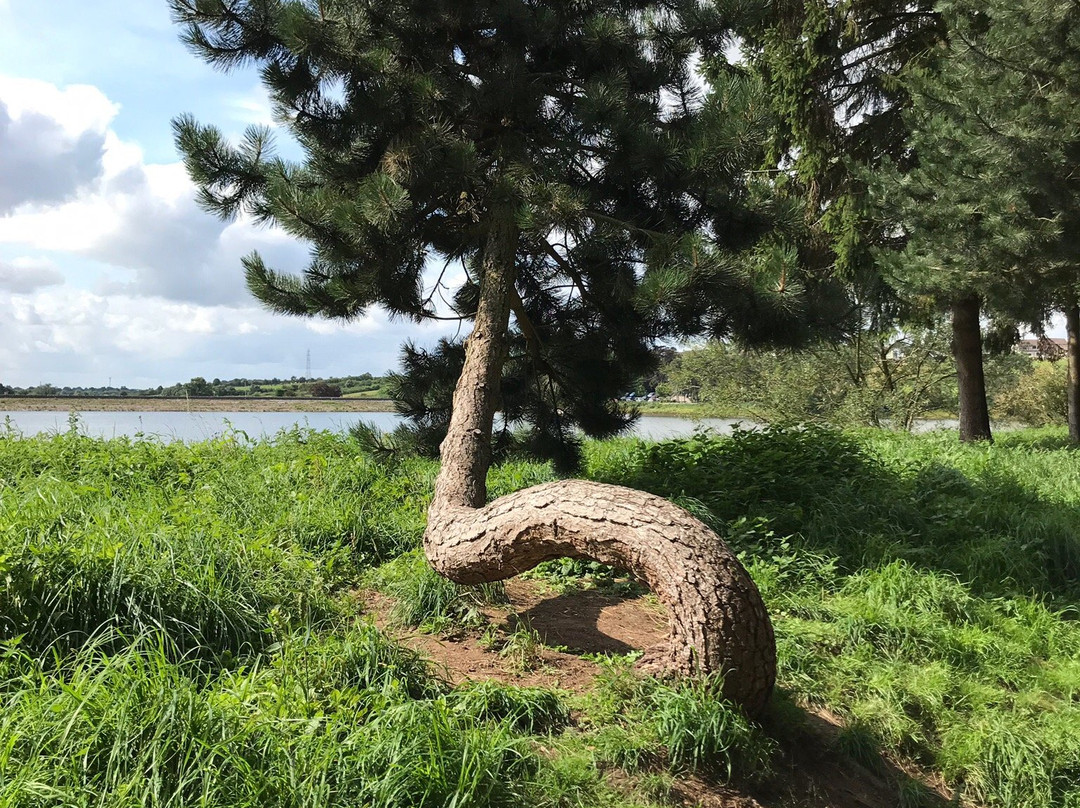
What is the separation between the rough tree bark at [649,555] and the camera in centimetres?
312

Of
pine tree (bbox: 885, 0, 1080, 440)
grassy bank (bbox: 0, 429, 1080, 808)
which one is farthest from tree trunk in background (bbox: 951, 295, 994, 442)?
grassy bank (bbox: 0, 429, 1080, 808)

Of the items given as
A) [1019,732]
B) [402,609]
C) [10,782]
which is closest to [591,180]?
[402,609]

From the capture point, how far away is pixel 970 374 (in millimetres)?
11398

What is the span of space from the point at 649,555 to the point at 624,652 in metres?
0.78

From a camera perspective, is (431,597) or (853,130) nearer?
(431,597)

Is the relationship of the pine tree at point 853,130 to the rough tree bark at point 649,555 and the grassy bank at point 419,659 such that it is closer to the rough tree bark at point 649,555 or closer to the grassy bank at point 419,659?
the grassy bank at point 419,659

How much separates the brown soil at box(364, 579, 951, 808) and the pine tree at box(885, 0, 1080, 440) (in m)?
6.91

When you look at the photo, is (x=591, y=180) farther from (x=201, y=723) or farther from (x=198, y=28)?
(x=201, y=723)

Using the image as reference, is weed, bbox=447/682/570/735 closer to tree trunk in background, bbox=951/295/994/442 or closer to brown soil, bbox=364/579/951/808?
brown soil, bbox=364/579/951/808

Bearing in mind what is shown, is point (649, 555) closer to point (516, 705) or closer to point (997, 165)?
point (516, 705)

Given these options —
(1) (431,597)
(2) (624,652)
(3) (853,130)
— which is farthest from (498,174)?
(3) (853,130)

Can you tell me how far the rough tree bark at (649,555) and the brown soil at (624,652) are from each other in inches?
12.0

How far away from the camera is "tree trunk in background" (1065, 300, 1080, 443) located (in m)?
12.0

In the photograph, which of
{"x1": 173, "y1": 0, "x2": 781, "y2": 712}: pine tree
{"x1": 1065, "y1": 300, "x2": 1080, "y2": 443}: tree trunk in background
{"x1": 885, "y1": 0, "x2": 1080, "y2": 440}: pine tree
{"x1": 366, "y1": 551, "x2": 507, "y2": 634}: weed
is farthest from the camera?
{"x1": 1065, "y1": 300, "x2": 1080, "y2": 443}: tree trunk in background
